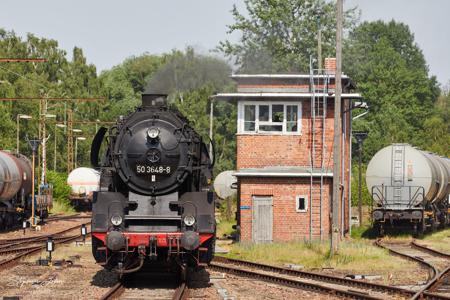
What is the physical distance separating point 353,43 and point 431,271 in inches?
1891

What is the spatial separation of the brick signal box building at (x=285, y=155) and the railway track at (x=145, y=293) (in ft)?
37.4

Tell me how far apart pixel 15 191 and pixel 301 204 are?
47.2 feet

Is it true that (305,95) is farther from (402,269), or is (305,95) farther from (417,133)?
→ (417,133)

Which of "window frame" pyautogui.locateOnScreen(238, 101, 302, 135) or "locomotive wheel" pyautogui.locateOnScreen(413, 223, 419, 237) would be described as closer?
"window frame" pyautogui.locateOnScreen(238, 101, 302, 135)

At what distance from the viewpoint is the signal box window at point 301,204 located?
91.5 ft

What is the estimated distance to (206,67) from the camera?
25094mm

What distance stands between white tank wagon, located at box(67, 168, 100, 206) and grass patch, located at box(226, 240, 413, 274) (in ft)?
95.4

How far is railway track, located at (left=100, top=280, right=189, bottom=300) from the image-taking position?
15086 millimetres

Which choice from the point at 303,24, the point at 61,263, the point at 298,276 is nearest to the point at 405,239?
the point at 298,276

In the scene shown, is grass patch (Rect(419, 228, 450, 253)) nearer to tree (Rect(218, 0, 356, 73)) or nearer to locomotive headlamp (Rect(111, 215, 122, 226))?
locomotive headlamp (Rect(111, 215, 122, 226))

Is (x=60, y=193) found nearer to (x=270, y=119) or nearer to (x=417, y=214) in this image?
(x=270, y=119)

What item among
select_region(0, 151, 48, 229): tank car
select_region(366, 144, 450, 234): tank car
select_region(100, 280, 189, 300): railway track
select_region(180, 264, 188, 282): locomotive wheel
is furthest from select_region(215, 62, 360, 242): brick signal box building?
select_region(100, 280, 189, 300): railway track

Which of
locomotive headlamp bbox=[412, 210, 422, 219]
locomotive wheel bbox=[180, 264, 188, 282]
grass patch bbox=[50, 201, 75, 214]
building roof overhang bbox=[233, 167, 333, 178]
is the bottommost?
grass patch bbox=[50, 201, 75, 214]

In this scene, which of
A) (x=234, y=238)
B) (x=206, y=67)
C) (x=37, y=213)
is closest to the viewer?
(x=206, y=67)
